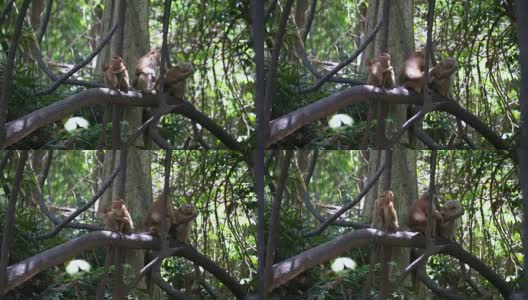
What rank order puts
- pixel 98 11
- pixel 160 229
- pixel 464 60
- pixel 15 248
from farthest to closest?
pixel 98 11
pixel 464 60
pixel 15 248
pixel 160 229

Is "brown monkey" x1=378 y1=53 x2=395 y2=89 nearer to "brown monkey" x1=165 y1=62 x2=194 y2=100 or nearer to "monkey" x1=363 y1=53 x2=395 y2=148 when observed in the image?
"monkey" x1=363 y1=53 x2=395 y2=148

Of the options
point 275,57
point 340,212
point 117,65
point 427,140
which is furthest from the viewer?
point 427,140

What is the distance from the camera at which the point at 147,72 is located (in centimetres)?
393

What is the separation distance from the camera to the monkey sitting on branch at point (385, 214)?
406 cm

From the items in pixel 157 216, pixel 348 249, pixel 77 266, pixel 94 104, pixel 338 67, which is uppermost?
pixel 338 67

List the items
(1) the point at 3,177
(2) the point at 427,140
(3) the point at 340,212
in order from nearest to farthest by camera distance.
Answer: (3) the point at 340,212 → (1) the point at 3,177 → (2) the point at 427,140

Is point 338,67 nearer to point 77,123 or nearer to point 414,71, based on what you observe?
point 414,71

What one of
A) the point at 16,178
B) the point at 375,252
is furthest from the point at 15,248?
the point at 375,252

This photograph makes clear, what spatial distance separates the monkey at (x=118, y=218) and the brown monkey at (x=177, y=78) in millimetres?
526

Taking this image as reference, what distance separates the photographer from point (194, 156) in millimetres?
4062

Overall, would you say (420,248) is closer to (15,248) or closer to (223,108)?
(223,108)

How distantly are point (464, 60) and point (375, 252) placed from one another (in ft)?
3.78

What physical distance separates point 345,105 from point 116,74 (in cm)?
101

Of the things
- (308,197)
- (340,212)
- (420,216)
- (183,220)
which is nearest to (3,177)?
(183,220)
